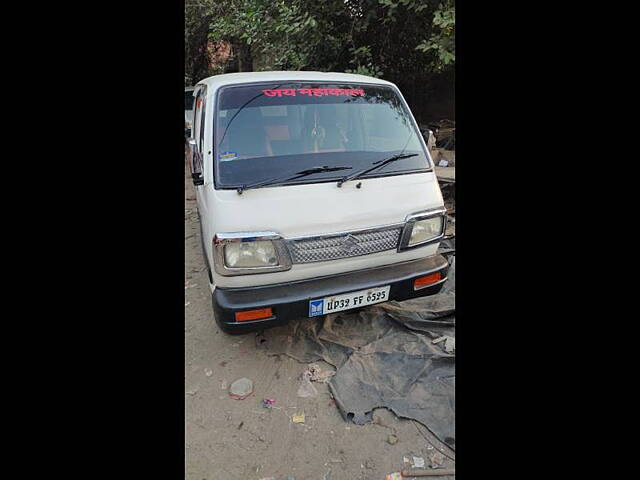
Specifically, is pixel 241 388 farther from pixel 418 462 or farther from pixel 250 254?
pixel 418 462

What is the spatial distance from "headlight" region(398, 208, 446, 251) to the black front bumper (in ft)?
0.75

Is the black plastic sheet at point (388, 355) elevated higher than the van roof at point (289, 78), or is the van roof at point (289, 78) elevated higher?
the van roof at point (289, 78)

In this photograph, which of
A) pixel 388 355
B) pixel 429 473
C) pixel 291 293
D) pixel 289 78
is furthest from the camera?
pixel 289 78

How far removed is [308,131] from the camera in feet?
10.0

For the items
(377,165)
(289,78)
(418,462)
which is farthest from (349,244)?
(289,78)

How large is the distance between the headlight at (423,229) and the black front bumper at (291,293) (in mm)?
229

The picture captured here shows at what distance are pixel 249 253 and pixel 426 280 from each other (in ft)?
4.30

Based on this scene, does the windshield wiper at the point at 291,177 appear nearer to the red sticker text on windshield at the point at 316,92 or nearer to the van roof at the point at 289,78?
the red sticker text on windshield at the point at 316,92

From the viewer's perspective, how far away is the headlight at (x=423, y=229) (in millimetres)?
2760

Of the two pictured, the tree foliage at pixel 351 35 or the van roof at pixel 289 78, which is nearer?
the van roof at pixel 289 78

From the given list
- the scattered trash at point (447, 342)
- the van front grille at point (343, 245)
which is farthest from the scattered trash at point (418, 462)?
the van front grille at point (343, 245)

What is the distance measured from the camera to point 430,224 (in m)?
2.87

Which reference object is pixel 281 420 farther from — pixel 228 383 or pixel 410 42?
pixel 410 42
